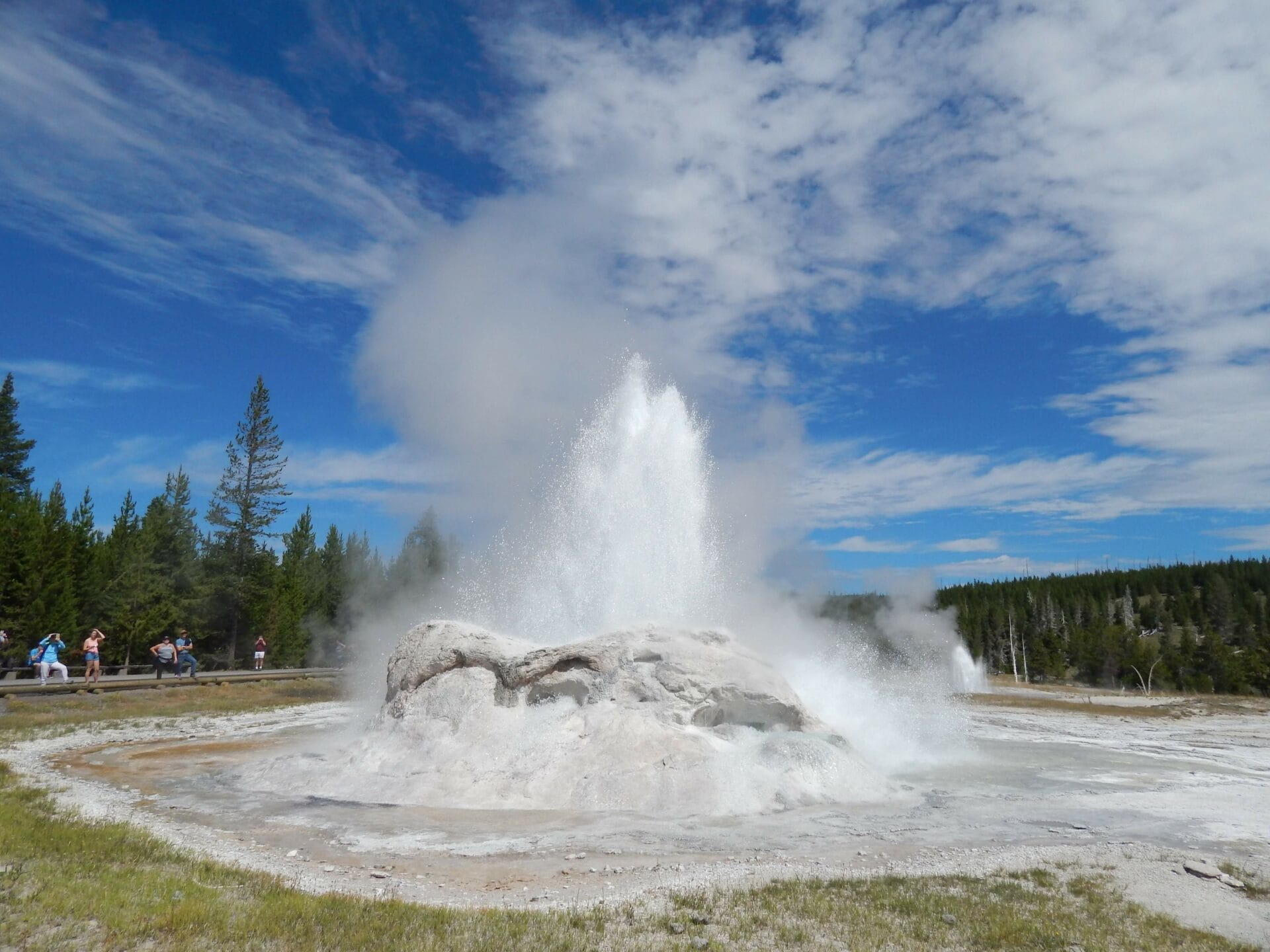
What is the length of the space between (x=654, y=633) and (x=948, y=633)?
5512 centimetres

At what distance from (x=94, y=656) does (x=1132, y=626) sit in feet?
315

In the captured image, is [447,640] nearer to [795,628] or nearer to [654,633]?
[654,633]

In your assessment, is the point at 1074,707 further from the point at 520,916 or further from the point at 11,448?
the point at 11,448

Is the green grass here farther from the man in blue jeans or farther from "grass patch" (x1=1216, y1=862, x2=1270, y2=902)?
the man in blue jeans

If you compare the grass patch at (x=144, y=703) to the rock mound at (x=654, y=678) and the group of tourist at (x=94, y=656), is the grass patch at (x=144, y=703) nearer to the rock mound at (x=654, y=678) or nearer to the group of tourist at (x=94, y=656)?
the group of tourist at (x=94, y=656)

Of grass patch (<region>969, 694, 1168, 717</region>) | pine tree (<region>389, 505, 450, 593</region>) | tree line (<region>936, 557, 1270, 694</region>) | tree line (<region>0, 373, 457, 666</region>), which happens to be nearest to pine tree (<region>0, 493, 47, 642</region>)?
tree line (<region>0, 373, 457, 666</region>)

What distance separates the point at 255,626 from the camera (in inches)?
1800

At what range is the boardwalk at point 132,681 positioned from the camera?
2466cm

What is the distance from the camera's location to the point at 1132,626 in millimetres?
87125

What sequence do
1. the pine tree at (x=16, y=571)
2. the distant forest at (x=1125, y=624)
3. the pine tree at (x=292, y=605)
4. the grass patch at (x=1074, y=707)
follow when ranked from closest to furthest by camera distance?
the pine tree at (x=16, y=571), the grass patch at (x=1074, y=707), the pine tree at (x=292, y=605), the distant forest at (x=1125, y=624)

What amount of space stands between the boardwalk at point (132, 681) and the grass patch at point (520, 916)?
785 inches

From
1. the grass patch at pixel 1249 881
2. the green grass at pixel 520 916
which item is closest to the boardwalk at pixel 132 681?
the green grass at pixel 520 916

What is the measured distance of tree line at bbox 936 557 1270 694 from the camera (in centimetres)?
6062


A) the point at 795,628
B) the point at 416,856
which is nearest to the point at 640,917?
the point at 416,856
